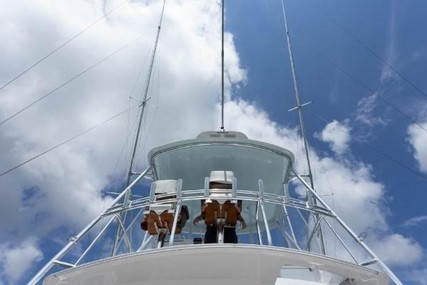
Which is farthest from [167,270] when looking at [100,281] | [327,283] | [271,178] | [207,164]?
[271,178]

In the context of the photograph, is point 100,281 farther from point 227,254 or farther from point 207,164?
point 207,164

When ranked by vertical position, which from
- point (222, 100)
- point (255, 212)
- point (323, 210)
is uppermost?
point (222, 100)

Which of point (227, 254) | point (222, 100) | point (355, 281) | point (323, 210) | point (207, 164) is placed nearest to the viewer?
point (227, 254)

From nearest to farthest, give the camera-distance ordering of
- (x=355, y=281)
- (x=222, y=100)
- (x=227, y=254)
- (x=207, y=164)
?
(x=227, y=254), (x=355, y=281), (x=207, y=164), (x=222, y=100)

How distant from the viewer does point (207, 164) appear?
28.8ft

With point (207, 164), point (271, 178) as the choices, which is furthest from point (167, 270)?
point (271, 178)

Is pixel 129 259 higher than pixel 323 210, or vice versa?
pixel 323 210

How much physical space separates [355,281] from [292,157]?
139 inches

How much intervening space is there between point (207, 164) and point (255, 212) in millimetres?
1525

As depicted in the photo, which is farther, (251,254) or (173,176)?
(173,176)

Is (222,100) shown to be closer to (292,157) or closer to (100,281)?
(292,157)

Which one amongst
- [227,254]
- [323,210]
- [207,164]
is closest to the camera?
[227,254]

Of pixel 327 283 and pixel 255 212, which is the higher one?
pixel 255 212

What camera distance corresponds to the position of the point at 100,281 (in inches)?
241
